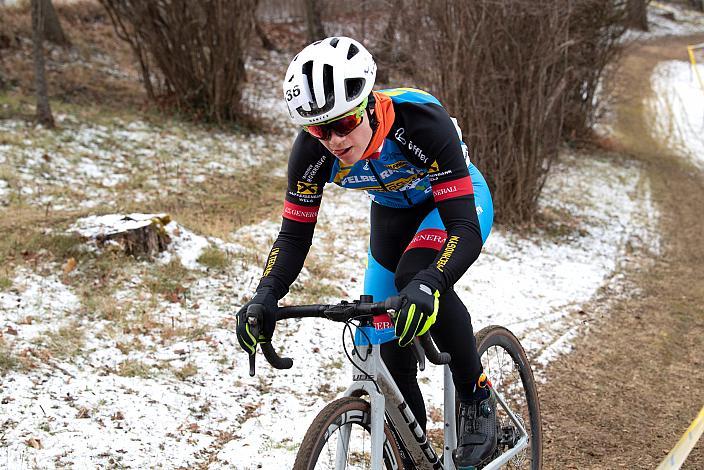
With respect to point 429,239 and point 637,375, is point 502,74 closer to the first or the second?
point 637,375

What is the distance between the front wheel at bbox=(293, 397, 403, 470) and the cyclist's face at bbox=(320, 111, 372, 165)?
98 centimetres

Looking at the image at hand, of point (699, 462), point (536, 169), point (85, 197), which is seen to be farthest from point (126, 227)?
point (536, 169)

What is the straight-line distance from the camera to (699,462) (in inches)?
187

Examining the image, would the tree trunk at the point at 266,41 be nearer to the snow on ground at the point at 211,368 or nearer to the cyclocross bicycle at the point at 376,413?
the snow on ground at the point at 211,368

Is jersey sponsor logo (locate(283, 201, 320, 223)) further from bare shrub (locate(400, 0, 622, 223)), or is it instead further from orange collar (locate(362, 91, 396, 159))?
bare shrub (locate(400, 0, 622, 223))

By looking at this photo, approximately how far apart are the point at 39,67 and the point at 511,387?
31.6 feet

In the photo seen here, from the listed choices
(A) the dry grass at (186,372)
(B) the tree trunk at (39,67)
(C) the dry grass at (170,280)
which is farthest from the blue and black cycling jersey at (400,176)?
(B) the tree trunk at (39,67)

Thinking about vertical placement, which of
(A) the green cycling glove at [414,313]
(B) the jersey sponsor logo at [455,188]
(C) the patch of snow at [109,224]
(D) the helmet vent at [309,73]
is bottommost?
(C) the patch of snow at [109,224]

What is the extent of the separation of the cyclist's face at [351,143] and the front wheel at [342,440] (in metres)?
0.98

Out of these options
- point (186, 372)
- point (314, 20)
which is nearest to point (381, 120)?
point (186, 372)

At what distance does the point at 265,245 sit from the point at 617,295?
396 centimetres

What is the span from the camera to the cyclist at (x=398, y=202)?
9.48 ft

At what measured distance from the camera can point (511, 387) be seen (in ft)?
13.2

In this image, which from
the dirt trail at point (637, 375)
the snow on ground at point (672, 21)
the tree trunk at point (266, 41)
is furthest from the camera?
the snow on ground at point (672, 21)
